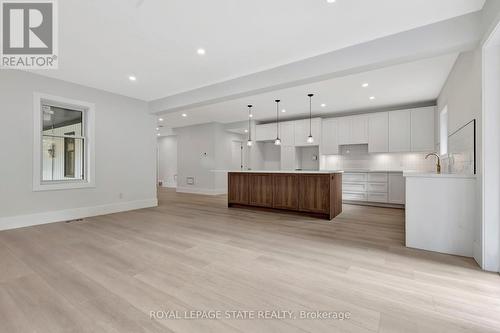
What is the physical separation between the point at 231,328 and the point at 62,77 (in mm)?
5455

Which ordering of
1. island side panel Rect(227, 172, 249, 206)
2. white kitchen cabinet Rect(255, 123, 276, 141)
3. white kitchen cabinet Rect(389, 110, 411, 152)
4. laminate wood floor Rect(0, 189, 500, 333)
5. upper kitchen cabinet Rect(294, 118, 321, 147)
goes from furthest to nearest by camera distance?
1. white kitchen cabinet Rect(255, 123, 276, 141)
2. upper kitchen cabinet Rect(294, 118, 321, 147)
3. white kitchen cabinet Rect(389, 110, 411, 152)
4. island side panel Rect(227, 172, 249, 206)
5. laminate wood floor Rect(0, 189, 500, 333)

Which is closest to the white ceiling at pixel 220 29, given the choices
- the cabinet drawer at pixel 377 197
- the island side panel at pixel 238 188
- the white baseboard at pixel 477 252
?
the white baseboard at pixel 477 252

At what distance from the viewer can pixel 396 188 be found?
20.1 ft

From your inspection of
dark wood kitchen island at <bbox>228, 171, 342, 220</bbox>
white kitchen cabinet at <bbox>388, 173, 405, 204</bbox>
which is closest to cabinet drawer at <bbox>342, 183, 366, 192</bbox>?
white kitchen cabinet at <bbox>388, 173, 405, 204</bbox>

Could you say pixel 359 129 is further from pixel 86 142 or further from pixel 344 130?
pixel 86 142

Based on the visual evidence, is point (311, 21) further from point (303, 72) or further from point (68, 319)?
point (68, 319)

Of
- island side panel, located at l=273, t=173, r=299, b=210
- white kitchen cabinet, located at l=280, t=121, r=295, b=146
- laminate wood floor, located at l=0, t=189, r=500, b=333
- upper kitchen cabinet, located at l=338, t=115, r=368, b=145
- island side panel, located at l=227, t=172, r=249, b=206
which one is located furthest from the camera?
white kitchen cabinet, located at l=280, t=121, r=295, b=146

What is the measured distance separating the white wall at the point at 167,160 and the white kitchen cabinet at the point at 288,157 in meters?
6.09

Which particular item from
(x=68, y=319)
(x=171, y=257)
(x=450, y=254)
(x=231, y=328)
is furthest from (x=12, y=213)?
(x=450, y=254)

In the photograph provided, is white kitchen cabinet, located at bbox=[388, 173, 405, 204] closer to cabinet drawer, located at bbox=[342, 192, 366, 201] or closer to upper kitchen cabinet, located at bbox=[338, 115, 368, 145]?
cabinet drawer, located at bbox=[342, 192, 366, 201]

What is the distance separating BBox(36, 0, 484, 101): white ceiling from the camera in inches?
98.8

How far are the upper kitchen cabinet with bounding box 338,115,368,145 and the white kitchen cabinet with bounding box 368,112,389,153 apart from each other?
0.13m

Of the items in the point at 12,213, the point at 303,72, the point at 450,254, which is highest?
the point at 303,72

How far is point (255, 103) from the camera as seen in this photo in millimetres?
6359
